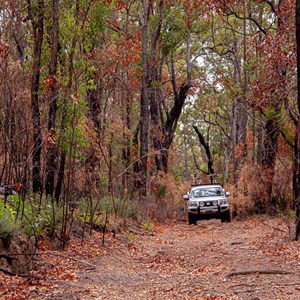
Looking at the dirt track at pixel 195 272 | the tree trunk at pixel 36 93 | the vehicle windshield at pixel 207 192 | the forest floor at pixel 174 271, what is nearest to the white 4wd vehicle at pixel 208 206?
the vehicle windshield at pixel 207 192

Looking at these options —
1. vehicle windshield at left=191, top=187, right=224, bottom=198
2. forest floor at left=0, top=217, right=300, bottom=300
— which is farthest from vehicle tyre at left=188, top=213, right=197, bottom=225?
forest floor at left=0, top=217, right=300, bottom=300

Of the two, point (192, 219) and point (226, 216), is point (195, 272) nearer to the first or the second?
point (192, 219)

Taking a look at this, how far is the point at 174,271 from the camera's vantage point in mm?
9062

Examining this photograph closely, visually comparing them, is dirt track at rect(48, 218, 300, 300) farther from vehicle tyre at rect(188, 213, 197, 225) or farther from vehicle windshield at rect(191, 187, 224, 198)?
vehicle windshield at rect(191, 187, 224, 198)

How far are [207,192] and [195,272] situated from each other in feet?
40.4

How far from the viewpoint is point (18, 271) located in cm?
748

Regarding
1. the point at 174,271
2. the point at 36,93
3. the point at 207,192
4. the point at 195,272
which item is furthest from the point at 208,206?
the point at 195,272

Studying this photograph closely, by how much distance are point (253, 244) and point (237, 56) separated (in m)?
22.2

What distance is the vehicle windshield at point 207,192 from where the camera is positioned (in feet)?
68.4

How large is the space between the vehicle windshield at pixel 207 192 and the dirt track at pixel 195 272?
24.0 ft

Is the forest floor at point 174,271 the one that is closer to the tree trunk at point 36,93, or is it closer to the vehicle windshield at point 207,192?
the tree trunk at point 36,93

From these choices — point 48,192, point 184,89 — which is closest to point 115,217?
point 48,192

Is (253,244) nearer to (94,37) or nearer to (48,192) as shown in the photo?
(48,192)

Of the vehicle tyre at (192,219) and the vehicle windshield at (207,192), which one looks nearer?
the vehicle tyre at (192,219)
